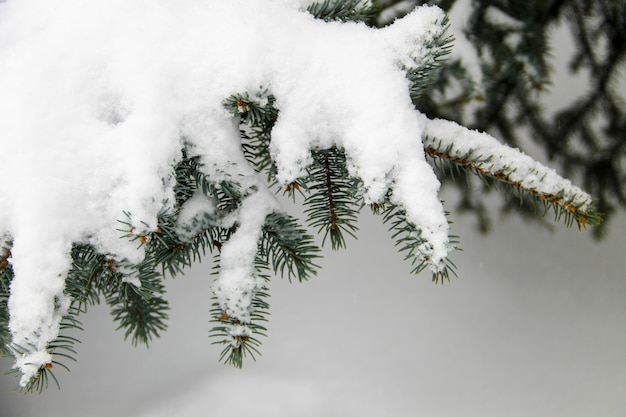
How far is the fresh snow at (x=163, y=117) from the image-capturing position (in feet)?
1.52

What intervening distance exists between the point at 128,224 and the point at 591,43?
127 centimetres

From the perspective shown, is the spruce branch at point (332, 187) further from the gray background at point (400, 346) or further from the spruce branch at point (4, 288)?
the gray background at point (400, 346)

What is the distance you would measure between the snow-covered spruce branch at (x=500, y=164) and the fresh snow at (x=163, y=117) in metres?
0.04

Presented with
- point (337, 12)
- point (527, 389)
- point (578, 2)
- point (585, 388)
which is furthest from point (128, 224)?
point (585, 388)

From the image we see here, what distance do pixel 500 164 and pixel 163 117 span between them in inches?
15.3

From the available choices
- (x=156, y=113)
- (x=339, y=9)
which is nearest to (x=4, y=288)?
(x=156, y=113)

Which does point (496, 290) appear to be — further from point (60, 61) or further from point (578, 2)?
point (60, 61)

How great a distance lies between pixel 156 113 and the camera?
0.49 metres

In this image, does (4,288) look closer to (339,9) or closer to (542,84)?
(339,9)

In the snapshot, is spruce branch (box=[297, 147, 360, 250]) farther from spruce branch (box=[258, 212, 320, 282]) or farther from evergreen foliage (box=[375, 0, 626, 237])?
evergreen foliage (box=[375, 0, 626, 237])

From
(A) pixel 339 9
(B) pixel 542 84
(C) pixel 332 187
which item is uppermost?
(B) pixel 542 84

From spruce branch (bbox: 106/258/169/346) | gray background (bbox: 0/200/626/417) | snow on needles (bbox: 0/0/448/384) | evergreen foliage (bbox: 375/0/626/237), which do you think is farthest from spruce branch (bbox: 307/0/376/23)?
gray background (bbox: 0/200/626/417)

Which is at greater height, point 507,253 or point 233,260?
point 507,253

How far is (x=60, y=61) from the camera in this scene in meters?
0.51
